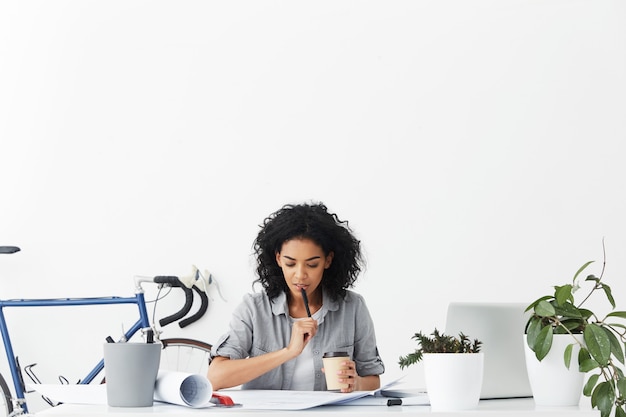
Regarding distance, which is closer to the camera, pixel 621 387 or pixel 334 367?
pixel 621 387

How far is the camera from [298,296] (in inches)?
93.0

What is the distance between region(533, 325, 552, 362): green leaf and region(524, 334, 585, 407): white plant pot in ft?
0.07

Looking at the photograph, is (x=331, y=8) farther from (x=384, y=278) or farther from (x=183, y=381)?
(x=183, y=381)

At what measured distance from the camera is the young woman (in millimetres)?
2258

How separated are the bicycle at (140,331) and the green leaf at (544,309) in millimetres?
2242

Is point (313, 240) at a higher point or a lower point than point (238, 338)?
higher

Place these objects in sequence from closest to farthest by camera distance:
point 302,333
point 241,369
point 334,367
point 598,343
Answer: point 598,343 → point 334,367 → point 302,333 → point 241,369

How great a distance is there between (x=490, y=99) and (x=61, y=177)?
6.11ft

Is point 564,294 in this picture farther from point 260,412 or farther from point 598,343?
point 260,412

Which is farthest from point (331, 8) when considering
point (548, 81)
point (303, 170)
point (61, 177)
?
point (61, 177)

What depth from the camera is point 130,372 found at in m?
1.40

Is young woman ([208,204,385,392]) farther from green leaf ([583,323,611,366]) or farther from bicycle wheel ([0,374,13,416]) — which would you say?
bicycle wheel ([0,374,13,416])

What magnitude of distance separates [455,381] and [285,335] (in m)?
0.99

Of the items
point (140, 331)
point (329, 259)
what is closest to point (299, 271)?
point (329, 259)
